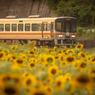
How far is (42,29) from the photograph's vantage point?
23.6 metres

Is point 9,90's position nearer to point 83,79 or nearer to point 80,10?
point 83,79

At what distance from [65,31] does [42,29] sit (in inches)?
81.1

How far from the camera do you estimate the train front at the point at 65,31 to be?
2345 cm

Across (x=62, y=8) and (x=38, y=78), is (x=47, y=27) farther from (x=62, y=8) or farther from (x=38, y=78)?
(x=38, y=78)

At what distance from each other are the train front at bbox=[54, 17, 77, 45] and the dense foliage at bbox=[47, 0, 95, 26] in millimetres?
9122

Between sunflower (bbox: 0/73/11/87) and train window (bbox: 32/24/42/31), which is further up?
sunflower (bbox: 0/73/11/87)

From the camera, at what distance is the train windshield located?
23.7m

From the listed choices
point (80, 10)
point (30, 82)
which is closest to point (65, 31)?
point (80, 10)

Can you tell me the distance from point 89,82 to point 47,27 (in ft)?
70.0

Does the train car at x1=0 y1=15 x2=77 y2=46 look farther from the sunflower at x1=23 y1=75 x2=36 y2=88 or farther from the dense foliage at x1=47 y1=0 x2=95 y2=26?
the sunflower at x1=23 y1=75 x2=36 y2=88

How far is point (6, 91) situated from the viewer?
1982mm

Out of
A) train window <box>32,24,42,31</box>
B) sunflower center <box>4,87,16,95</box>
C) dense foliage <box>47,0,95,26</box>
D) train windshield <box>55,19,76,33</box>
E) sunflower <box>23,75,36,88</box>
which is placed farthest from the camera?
dense foliage <box>47,0,95,26</box>

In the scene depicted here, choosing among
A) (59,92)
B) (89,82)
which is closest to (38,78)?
(59,92)

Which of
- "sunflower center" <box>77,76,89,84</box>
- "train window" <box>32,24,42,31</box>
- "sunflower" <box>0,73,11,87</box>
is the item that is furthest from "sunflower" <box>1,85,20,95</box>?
"train window" <box>32,24,42,31</box>
